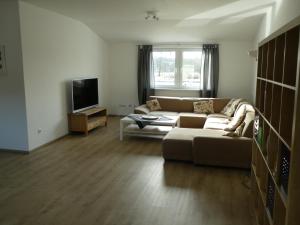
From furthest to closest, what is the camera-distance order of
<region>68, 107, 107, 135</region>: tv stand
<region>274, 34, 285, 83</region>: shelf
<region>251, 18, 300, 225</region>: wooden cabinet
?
<region>68, 107, 107, 135</region>: tv stand, <region>274, 34, 285, 83</region>: shelf, <region>251, 18, 300, 225</region>: wooden cabinet

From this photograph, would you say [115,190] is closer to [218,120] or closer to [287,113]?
[287,113]

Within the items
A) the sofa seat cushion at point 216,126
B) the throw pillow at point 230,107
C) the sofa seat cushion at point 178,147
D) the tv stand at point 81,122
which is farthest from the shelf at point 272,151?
the tv stand at point 81,122

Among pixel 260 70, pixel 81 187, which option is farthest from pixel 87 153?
pixel 260 70

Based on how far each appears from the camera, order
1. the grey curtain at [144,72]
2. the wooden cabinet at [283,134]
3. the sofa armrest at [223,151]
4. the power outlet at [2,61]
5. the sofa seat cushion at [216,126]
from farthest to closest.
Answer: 1. the grey curtain at [144,72]
2. the sofa seat cushion at [216,126]
3. the power outlet at [2,61]
4. the sofa armrest at [223,151]
5. the wooden cabinet at [283,134]

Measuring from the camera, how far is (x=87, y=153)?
5.00 meters

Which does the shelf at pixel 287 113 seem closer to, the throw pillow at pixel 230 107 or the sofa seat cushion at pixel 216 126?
the sofa seat cushion at pixel 216 126

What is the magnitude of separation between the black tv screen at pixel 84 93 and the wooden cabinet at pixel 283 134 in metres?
4.35

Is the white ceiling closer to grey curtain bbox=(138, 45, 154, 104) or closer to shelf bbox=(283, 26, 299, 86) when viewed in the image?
grey curtain bbox=(138, 45, 154, 104)

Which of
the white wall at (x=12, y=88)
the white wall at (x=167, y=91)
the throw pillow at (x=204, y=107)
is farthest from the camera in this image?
the white wall at (x=167, y=91)

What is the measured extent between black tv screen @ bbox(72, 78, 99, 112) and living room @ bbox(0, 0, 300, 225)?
16 centimetres

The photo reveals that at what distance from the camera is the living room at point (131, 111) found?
2829 mm

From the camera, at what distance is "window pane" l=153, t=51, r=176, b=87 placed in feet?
26.4

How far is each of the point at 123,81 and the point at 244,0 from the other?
4.61 m

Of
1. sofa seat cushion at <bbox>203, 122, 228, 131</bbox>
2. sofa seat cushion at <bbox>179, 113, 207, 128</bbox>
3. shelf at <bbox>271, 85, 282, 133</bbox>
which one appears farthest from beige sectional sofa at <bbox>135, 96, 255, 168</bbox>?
shelf at <bbox>271, 85, 282, 133</bbox>
